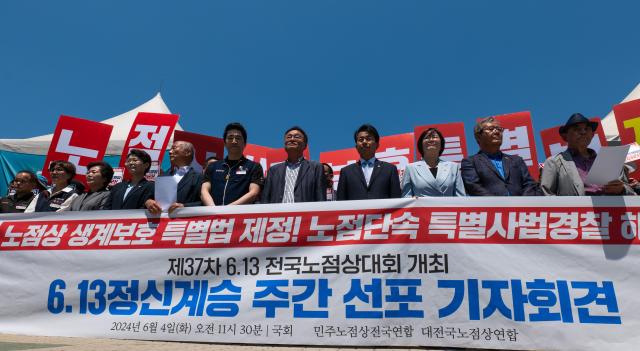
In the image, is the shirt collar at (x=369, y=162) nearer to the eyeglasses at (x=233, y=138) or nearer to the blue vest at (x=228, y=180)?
the blue vest at (x=228, y=180)

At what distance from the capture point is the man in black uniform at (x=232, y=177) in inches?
134

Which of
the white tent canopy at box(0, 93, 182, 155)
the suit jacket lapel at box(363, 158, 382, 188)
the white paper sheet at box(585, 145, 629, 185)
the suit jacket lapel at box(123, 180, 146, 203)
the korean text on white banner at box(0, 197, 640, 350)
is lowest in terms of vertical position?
the korean text on white banner at box(0, 197, 640, 350)

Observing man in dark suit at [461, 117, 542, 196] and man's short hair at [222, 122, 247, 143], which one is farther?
man's short hair at [222, 122, 247, 143]

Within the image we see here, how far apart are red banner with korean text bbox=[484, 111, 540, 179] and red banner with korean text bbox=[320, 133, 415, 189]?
136cm

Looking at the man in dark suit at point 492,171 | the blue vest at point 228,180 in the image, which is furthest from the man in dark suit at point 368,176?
the blue vest at point 228,180

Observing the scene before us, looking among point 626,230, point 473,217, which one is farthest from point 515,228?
point 626,230

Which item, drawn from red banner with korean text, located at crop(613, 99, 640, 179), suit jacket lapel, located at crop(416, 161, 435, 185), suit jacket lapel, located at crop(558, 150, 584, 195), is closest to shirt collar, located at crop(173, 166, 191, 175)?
suit jacket lapel, located at crop(416, 161, 435, 185)

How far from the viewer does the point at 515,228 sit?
8.64 ft

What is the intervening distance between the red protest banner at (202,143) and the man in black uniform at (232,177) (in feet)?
7.31

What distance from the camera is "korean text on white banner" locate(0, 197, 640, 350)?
8.04ft

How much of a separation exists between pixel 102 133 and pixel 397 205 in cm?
511

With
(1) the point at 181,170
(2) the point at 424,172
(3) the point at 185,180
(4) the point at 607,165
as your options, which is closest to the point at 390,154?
(2) the point at 424,172

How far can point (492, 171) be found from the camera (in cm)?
313

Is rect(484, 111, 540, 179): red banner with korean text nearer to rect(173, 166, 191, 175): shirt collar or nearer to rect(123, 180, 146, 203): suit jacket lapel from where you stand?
rect(173, 166, 191, 175): shirt collar
